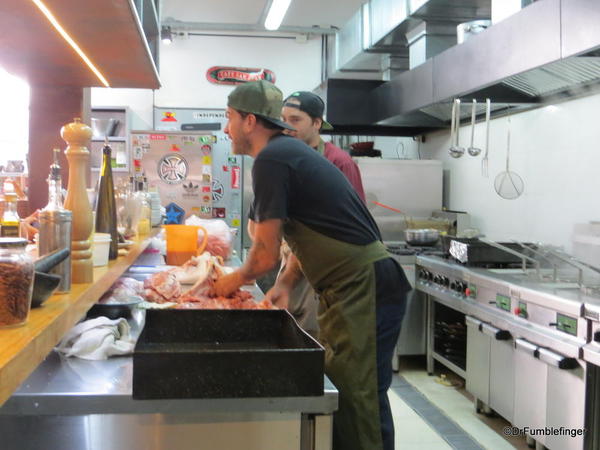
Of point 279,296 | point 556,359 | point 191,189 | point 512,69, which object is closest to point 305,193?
point 279,296

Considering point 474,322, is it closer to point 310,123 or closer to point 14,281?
point 310,123

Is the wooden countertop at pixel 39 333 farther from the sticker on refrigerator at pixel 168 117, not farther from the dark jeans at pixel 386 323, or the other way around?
the sticker on refrigerator at pixel 168 117

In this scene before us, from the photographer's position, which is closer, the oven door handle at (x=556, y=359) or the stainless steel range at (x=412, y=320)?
the oven door handle at (x=556, y=359)

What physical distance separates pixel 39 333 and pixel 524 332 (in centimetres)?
286

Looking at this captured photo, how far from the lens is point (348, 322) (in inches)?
78.8

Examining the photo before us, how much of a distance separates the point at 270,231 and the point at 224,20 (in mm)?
7106

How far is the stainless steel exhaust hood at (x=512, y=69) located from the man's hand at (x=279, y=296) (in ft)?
6.26

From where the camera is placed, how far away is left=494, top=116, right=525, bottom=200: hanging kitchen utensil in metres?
4.71

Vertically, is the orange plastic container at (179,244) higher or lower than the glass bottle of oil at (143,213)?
lower

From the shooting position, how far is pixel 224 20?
27.5ft

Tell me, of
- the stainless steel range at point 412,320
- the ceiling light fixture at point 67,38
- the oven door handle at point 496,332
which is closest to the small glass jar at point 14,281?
the ceiling light fixture at point 67,38

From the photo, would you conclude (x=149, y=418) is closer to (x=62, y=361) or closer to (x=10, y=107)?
(x=62, y=361)

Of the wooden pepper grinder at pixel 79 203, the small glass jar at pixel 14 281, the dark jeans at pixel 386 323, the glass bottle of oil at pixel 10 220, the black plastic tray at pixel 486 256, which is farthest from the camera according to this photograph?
the black plastic tray at pixel 486 256

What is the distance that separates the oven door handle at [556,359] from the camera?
293cm
